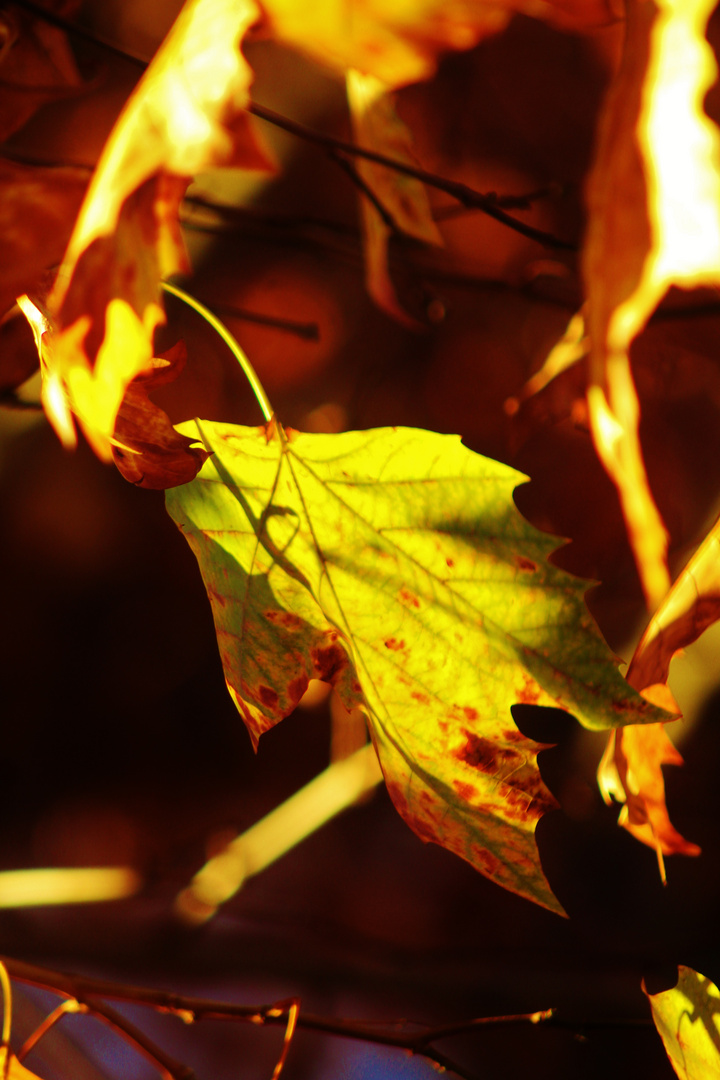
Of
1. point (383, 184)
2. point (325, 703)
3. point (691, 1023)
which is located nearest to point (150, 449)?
point (383, 184)

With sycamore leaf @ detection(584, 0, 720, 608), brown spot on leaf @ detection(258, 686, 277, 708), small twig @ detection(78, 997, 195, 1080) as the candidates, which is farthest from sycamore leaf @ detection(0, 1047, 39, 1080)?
sycamore leaf @ detection(584, 0, 720, 608)

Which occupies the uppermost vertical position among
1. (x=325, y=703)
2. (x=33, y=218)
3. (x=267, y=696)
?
(x=33, y=218)

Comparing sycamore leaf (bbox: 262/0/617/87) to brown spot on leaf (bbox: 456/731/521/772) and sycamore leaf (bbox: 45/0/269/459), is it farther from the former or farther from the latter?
brown spot on leaf (bbox: 456/731/521/772)

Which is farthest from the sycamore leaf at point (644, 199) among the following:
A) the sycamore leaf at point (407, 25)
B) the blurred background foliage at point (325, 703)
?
the blurred background foliage at point (325, 703)

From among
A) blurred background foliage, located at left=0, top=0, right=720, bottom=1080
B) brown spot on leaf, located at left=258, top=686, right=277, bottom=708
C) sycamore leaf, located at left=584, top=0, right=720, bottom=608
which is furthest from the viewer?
blurred background foliage, located at left=0, top=0, right=720, bottom=1080

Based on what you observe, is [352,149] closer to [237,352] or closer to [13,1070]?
[237,352]

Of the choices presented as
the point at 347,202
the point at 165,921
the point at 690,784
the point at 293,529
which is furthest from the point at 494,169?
the point at 165,921
